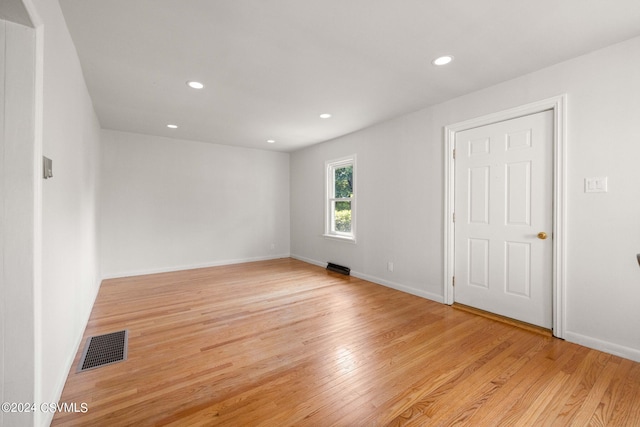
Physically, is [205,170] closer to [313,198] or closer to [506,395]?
[313,198]

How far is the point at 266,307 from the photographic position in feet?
10.7

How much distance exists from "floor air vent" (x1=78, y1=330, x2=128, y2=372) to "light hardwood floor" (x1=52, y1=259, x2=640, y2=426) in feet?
0.27

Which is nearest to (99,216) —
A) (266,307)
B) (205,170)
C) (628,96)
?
(205,170)

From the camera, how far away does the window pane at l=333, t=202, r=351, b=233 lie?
5.07 m

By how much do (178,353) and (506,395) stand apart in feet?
7.77

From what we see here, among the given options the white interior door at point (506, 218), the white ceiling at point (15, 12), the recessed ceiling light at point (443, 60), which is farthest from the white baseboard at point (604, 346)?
the white ceiling at point (15, 12)

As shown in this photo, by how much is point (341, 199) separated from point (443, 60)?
9.85 ft

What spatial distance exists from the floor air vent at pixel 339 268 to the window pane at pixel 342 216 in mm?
659

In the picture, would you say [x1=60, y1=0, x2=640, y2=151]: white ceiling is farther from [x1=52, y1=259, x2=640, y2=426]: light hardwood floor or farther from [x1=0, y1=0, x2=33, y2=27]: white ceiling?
[x1=52, y1=259, x2=640, y2=426]: light hardwood floor

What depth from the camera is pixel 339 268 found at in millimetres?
4918

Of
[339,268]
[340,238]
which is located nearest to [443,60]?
[340,238]

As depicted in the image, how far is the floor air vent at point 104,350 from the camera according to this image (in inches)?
81.9

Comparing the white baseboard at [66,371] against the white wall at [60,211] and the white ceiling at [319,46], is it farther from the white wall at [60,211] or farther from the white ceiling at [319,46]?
the white ceiling at [319,46]

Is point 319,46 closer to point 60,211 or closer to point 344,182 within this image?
point 60,211
